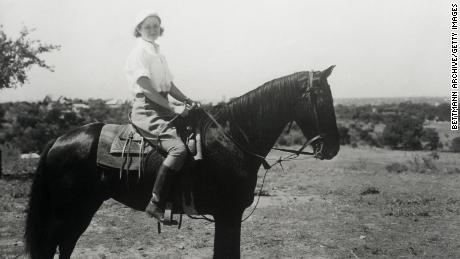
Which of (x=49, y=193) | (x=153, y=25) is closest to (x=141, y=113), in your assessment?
(x=153, y=25)

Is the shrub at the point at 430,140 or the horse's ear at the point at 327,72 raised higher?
the horse's ear at the point at 327,72

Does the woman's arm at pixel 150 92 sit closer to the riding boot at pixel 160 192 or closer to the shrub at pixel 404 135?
the riding boot at pixel 160 192

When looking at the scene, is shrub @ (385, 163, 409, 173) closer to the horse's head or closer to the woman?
the horse's head

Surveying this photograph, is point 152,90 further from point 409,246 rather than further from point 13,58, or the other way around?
point 13,58

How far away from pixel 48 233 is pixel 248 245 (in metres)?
3.65

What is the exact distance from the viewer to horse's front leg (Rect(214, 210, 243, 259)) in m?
4.62

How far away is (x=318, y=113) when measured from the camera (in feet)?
15.3

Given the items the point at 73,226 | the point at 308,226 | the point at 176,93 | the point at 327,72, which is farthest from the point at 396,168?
the point at 73,226

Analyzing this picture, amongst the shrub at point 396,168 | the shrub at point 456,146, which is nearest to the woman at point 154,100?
the shrub at point 396,168

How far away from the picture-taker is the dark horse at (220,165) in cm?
467

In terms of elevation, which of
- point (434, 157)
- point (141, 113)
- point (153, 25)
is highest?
point (153, 25)

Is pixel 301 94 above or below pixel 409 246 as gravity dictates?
above

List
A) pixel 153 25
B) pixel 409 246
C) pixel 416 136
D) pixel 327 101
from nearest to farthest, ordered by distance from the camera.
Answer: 1. pixel 327 101
2. pixel 153 25
3. pixel 409 246
4. pixel 416 136

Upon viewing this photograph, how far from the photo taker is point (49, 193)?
5117mm
